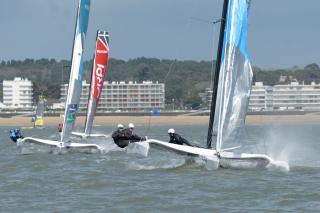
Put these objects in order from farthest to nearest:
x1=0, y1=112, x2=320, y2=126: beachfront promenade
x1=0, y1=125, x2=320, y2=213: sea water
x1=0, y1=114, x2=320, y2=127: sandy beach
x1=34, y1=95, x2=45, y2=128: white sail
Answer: x1=0, y1=114, x2=320, y2=127: sandy beach → x1=0, y1=112, x2=320, y2=126: beachfront promenade → x1=34, y1=95, x2=45, y2=128: white sail → x1=0, y1=125, x2=320, y2=213: sea water

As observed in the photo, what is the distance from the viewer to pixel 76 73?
3030cm

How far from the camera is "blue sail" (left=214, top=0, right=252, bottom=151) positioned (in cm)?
2205

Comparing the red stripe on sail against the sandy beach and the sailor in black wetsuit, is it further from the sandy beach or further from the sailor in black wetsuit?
the sandy beach

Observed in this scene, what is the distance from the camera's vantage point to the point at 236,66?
22250 mm

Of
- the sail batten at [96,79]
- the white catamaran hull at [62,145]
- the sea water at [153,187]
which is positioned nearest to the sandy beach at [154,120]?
the sail batten at [96,79]

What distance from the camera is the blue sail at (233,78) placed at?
2205 cm

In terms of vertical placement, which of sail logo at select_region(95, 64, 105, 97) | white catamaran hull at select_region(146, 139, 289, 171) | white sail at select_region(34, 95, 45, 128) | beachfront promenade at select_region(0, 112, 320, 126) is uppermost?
sail logo at select_region(95, 64, 105, 97)

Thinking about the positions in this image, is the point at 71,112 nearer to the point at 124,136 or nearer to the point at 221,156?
the point at 124,136

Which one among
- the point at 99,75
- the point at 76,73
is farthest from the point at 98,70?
the point at 76,73

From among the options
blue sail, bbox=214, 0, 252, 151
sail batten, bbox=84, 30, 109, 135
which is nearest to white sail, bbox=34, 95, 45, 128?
sail batten, bbox=84, 30, 109, 135

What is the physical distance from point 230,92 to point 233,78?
36 centimetres

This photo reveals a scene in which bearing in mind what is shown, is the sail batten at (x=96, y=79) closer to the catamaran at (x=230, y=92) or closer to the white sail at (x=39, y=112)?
the catamaran at (x=230, y=92)

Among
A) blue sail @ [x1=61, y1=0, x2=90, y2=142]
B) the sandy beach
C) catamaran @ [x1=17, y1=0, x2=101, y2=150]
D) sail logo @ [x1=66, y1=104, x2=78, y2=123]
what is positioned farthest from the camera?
the sandy beach

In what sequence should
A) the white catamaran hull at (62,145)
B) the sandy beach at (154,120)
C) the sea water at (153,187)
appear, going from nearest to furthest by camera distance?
the sea water at (153,187) → the white catamaran hull at (62,145) → the sandy beach at (154,120)
